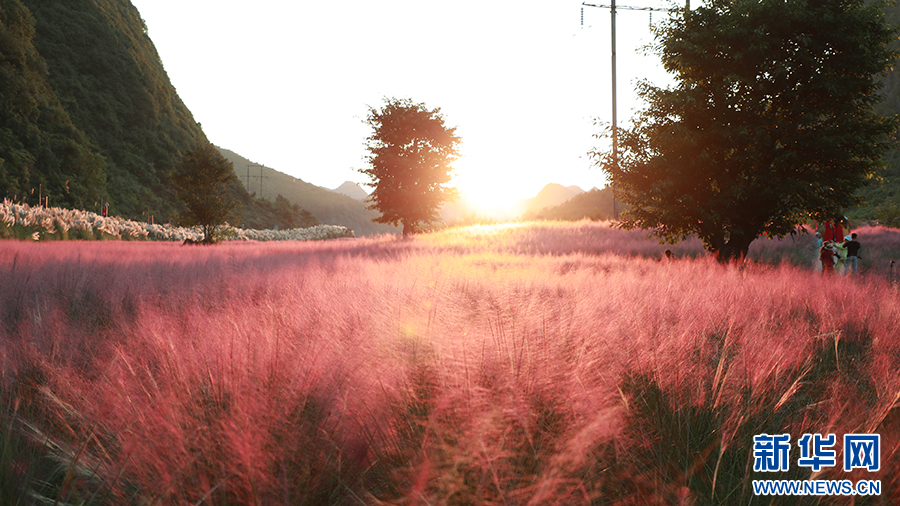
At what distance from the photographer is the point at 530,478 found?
1543mm

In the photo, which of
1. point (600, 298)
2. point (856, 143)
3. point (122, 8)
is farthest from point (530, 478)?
point (122, 8)

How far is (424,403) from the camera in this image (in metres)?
2.04

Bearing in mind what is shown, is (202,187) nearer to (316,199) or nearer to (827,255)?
(827,255)

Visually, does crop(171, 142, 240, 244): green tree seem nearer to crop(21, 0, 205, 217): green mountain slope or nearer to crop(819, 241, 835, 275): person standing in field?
crop(819, 241, 835, 275): person standing in field

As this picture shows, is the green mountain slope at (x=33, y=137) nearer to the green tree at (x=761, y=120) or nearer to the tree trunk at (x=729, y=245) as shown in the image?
the green tree at (x=761, y=120)

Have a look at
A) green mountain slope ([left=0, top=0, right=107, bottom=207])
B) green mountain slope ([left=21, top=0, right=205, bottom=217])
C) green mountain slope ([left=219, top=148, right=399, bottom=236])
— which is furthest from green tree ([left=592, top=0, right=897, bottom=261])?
green mountain slope ([left=219, top=148, right=399, bottom=236])

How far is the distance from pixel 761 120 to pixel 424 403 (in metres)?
8.96

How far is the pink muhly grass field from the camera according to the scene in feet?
4.92

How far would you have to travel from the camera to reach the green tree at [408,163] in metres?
21.5

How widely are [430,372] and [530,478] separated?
0.88 meters

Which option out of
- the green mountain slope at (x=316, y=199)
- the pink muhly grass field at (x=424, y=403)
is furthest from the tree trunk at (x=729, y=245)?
the green mountain slope at (x=316, y=199)

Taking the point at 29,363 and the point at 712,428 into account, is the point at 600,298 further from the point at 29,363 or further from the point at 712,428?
the point at 29,363

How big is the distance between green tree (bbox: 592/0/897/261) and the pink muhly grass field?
4.66 m

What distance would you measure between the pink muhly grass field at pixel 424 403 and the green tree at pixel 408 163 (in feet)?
59.7
